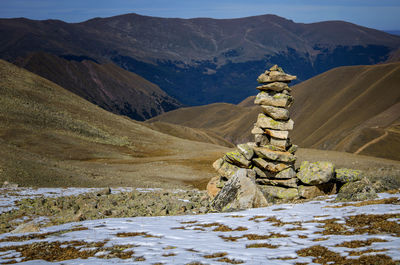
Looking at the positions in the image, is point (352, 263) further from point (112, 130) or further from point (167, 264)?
point (112, 130)

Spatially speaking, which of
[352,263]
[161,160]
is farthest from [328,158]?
[352,263]

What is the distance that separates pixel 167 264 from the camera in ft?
34.2

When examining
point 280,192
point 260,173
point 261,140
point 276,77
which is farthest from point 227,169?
point 276,77

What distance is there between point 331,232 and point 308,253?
8.69 ft

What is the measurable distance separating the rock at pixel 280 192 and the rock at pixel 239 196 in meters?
2.55

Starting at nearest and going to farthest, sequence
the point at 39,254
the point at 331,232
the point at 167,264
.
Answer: the point at 167,264
the point at 39,254
the point at 331,232

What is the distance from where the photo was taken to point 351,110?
14050 centimetres

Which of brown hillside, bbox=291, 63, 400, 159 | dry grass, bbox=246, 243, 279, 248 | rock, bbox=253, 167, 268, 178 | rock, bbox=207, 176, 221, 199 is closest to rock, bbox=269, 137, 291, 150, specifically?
rock, bbox=253, 167, 268, 178

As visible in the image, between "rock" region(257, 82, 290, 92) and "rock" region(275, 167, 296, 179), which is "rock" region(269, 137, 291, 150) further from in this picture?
"rock" region(257, 82, 290, 92)

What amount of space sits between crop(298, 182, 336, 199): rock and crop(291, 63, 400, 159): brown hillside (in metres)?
68.3

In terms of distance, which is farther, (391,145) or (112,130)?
(391,145)

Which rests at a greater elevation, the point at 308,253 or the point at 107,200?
the point at 308,253

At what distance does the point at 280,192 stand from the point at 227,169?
13.9 ft

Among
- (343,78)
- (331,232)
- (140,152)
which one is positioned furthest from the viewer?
(343,78)
